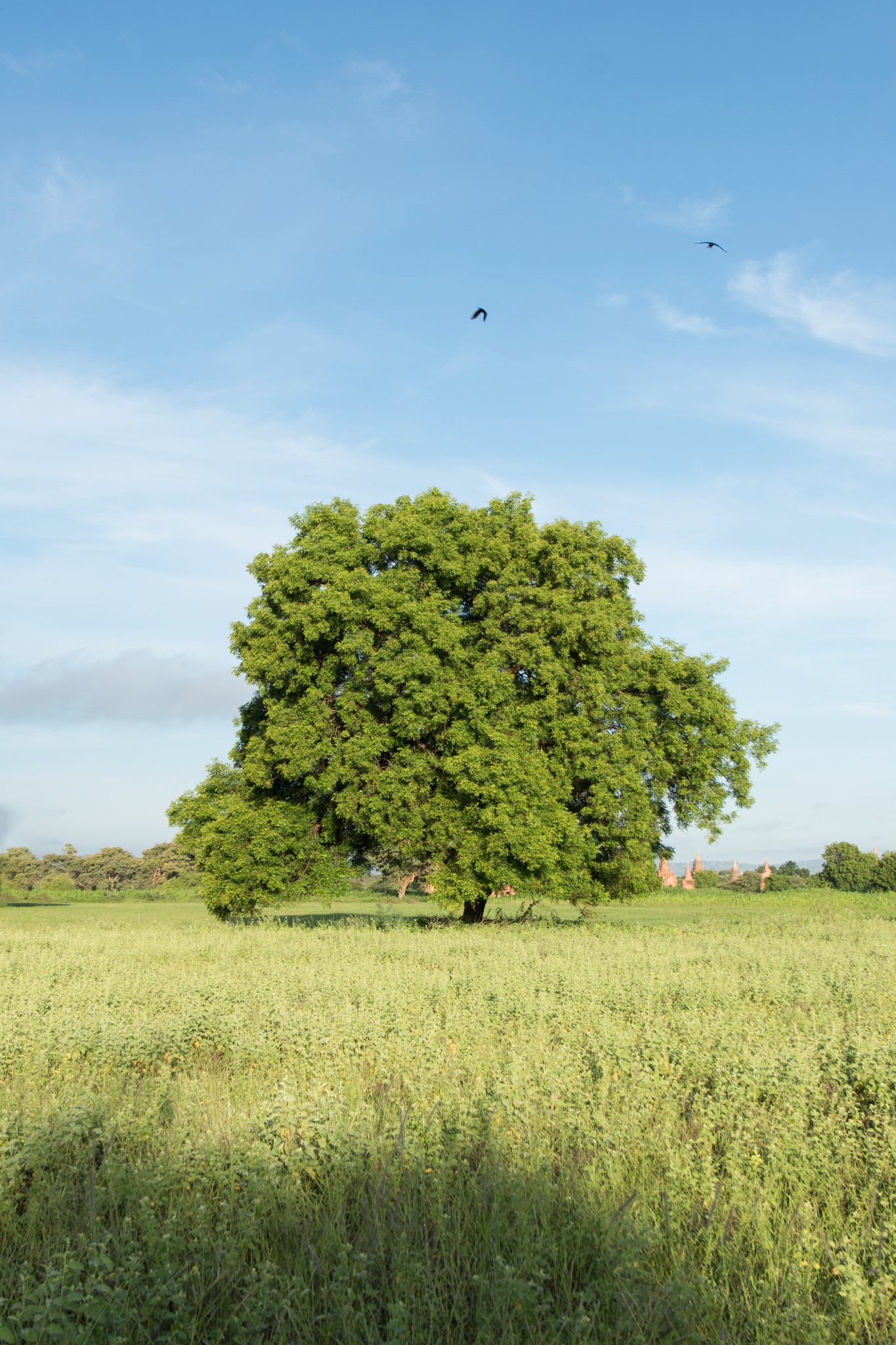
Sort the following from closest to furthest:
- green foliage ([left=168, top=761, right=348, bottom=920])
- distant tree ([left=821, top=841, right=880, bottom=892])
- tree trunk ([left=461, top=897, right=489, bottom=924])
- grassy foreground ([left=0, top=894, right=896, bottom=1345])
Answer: grassy foreground ([left=0, top=894, right=896, bottom=1345]) < green foliage ([left=168, top=761, right=348, bottom=920]) < tree trunk ([left=461, top=897, right=489, bottom=924]) < distant tree ([left=821, top=841, right=880, bottom=892])

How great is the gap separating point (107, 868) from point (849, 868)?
82.5 metres

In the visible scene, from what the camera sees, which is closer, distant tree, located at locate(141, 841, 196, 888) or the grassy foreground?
the grassy foreground

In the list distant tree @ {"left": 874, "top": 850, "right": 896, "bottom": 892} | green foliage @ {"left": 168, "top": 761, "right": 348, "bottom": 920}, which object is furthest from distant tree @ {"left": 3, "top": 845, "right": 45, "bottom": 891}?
distant tree @ {"left": 874, "top": 850, "right": 896, "bottom": 892}

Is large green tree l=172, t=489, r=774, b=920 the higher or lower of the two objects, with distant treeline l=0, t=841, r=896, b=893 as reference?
higher

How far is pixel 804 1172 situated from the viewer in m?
5.41

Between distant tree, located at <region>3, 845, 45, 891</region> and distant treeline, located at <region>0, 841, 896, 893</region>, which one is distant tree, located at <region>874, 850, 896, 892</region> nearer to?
distant treeline, located at <region>0, 841, 896, 893</region>

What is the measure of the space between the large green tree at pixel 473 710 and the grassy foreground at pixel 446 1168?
563 inches

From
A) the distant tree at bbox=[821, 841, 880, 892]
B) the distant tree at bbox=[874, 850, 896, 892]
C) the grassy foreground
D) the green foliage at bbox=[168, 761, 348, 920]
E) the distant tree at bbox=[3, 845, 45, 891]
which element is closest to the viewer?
the grassy foreground

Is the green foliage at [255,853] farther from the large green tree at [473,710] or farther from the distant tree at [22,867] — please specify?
the distant tree at [22,867]

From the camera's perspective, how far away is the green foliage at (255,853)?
26172mm

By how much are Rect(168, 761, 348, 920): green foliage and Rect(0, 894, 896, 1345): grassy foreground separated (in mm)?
15249

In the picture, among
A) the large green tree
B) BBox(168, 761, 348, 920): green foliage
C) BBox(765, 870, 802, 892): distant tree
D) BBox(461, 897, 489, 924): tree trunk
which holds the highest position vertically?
the large green tree

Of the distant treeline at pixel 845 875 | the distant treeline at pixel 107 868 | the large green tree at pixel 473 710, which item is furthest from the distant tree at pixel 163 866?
the large green tree at pixel 473 710

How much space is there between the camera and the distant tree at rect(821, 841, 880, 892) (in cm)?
9606
